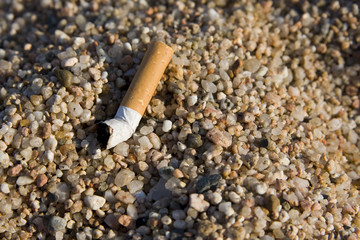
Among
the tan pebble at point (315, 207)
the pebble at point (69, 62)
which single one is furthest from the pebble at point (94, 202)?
the tan pebble at point (315, 207)

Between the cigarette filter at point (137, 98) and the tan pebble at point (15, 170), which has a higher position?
the cigarette filter at point (137, 98)

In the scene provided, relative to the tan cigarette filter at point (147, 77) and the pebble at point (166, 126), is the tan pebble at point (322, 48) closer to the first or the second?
the tan cigarette filter at point (147, 77)

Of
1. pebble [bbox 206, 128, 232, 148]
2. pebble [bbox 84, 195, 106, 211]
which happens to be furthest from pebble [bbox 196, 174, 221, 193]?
pebble [bbox 84, 195, 106, 211]

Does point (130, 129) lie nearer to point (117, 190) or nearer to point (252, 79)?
point (117, 190)

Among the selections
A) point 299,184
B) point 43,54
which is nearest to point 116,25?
point 43,54

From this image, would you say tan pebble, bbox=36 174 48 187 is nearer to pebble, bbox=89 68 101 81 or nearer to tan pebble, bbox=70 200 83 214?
tan pebble, bbox=70 200 83 214

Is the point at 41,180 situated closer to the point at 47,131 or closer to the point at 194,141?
the point at 47,131
